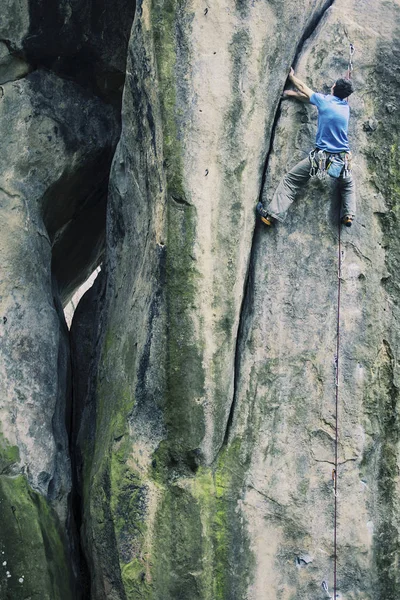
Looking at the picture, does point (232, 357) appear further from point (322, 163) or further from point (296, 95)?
point (296, 95)

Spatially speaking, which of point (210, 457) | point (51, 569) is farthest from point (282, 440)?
point (51, 569)

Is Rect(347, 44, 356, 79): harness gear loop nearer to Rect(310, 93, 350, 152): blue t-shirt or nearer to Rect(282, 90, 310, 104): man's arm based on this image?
Rect(282, 90, 310, 104): man's arm

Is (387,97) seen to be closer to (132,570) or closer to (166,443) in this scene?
(166,443)

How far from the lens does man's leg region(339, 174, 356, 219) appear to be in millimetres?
9406

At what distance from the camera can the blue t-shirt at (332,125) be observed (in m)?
9.29

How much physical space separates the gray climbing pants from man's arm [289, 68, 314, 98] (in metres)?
0.60

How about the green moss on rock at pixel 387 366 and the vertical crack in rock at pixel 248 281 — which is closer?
the green moss on rock at pixel 387 366

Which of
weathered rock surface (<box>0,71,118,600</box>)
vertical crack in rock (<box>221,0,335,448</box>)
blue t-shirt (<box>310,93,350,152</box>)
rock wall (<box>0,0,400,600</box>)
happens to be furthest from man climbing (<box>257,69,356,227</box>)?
weathered rock surface (<box>0,71,118,600</box>)

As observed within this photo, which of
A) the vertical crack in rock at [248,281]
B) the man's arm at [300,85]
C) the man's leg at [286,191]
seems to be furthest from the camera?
the man's arm at [300,85]

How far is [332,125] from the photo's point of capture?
9289 millimetres

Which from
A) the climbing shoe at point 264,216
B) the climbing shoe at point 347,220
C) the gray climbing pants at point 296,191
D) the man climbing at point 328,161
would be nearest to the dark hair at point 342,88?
the man climbing at point 328,161

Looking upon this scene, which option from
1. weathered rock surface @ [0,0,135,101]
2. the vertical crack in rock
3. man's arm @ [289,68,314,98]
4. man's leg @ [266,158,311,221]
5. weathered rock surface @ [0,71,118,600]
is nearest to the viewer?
the vertical crack in rock

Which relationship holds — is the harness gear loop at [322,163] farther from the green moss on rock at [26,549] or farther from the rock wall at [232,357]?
the green moss on rock at [26,549]

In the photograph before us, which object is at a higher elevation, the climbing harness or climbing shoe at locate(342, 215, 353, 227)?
the climbing harness
